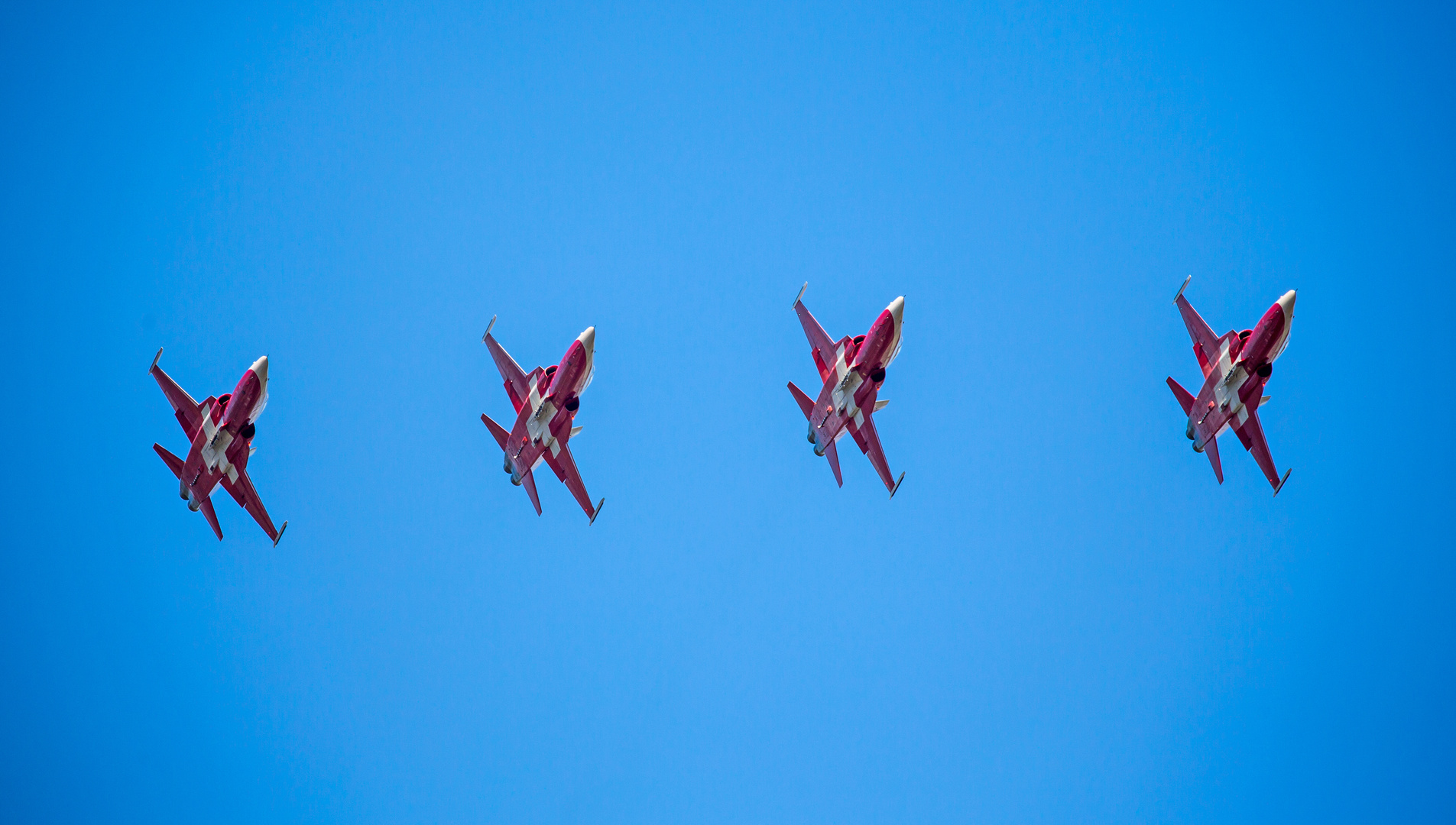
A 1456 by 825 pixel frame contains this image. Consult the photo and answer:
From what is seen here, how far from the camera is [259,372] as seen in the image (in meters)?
27.6

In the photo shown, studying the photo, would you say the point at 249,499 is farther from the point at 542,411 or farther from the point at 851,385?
the point at 851,385

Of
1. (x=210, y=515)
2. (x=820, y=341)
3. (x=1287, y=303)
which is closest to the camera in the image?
(x=1287, y=303)

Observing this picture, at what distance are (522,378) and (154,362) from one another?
10031 mm

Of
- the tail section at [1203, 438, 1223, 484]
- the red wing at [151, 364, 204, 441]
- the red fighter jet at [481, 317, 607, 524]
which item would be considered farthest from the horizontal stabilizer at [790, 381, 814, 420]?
the red wing at [151, 364, 204, 441]

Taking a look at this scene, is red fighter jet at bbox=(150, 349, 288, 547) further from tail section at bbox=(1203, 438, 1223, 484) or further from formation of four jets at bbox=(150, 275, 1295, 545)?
tail section at bbox=(1203, 438, 1223, 484)

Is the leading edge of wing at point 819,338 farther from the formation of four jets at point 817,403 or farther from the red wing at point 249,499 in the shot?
the red wing at point 249,499

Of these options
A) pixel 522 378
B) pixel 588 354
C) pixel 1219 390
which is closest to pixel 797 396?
pixel 588 354

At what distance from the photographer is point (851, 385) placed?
2775cm

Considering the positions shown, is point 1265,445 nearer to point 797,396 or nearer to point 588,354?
point 797,396

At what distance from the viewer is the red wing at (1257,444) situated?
92.6 feet

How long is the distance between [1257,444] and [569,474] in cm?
2022

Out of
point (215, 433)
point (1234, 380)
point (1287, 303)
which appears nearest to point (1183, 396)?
point (1234, 380)

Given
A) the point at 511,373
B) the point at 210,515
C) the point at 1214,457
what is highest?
the point at 511,373

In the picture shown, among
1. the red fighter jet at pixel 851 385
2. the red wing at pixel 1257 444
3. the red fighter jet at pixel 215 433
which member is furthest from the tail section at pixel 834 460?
the red fighter jet at pixel 215 433
